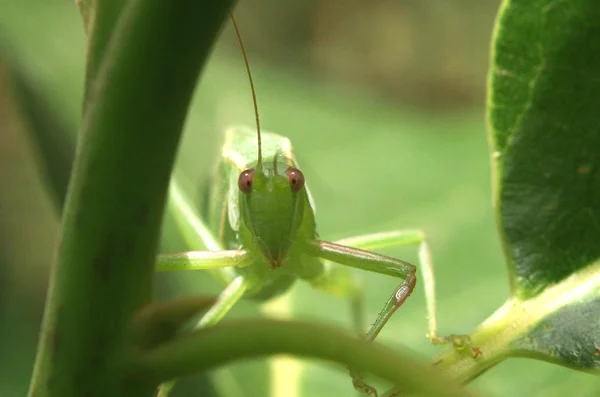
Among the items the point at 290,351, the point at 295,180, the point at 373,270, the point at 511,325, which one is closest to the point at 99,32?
the point at 290,351

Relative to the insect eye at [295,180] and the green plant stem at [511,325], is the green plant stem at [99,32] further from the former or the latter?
the insect eye at [295,180]

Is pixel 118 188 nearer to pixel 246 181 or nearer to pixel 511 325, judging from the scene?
pixel 511 325

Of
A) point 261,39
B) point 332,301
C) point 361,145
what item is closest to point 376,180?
point 361,145

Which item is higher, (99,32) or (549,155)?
(99,32)

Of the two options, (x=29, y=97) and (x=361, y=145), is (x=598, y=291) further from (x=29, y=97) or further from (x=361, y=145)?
(x=29, y=97)

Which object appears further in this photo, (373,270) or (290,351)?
(373,270)

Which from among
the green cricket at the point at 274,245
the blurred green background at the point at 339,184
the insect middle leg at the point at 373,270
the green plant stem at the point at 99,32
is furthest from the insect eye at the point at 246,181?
the green plant stem at the point at 99,32

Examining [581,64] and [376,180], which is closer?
[581,64]
